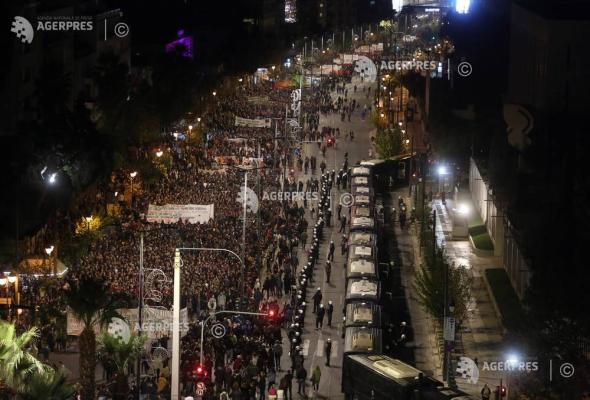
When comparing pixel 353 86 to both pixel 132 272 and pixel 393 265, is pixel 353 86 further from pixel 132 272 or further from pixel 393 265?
pixel 132 272

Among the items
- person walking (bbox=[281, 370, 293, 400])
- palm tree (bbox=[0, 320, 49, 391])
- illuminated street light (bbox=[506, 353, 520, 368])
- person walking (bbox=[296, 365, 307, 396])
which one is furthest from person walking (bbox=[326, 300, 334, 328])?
palm tree (bbox=[0, 320, 49, 391])

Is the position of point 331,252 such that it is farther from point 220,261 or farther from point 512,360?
point 512,360

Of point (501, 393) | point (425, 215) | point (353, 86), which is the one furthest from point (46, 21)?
point (353, 86)

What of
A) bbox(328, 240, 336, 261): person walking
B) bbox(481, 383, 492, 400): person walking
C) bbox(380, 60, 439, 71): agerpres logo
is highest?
bbox(380, 60, 439, 71): agerpres logo

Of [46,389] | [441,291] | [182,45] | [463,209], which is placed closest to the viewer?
[46,389]

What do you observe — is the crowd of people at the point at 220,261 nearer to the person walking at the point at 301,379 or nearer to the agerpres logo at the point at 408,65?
the person walking at the point at 301,379

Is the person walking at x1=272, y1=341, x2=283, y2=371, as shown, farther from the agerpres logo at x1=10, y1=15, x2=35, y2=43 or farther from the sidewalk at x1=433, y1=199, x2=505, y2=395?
the agerpres logo at x1=10, y1=15, x2=35, y2=43

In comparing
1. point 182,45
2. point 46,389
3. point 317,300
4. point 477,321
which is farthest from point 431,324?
point 182,45
